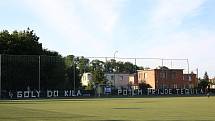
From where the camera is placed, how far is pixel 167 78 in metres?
108

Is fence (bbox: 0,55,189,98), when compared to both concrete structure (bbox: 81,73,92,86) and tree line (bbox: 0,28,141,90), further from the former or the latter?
concrete structure (bbox: 81,73,92,86)

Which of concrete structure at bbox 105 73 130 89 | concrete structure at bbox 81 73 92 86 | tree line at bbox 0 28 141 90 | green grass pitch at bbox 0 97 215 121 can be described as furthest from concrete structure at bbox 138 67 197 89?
green grass pitch at bbox 0 97 215 121

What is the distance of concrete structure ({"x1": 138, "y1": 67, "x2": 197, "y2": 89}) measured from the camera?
105m

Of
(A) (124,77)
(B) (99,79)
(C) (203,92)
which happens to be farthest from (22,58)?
(A) (124,77)

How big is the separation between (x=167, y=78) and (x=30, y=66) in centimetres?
3855

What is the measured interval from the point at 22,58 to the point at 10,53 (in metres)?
3.38

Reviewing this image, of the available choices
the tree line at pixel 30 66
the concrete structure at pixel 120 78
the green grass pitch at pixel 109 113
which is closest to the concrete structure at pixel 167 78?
the concrete structure at pixel 120 78

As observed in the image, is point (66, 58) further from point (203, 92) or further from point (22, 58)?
point (203, 92)

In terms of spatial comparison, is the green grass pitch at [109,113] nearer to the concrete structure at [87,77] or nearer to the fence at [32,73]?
the fence at [32,73]

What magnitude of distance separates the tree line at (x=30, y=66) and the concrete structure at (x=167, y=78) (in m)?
24.7

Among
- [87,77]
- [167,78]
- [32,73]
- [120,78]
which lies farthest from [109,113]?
[87,77]

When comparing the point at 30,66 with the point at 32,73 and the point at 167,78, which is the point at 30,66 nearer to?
the point at 32,73

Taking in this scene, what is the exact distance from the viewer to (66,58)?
8688 cm

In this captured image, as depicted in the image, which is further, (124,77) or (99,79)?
(124,77)
